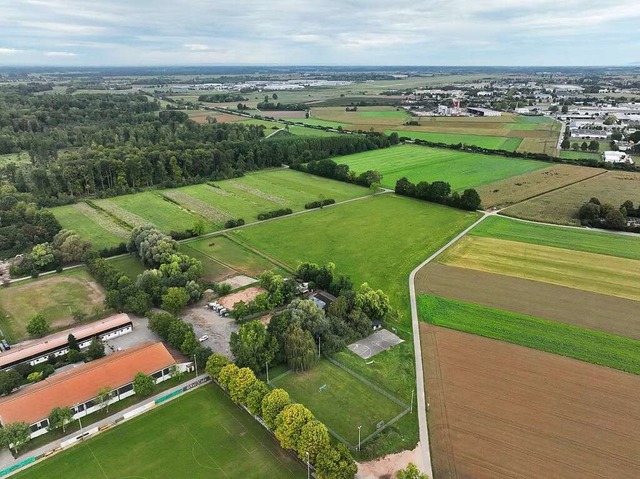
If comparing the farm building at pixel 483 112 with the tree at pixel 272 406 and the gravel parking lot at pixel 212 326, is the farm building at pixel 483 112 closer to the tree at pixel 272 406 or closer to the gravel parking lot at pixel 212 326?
the gravel parking lot at pixel 212 326

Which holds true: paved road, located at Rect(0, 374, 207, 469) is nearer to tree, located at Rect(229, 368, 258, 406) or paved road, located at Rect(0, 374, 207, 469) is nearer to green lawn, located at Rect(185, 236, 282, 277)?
tree, located at Rect(229, 368, 258, 406)

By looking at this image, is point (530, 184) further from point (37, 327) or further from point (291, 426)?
point (37, 327)

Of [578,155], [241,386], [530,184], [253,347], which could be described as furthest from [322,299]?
[578,155]

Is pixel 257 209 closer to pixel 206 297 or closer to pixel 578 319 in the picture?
pixel 206 297

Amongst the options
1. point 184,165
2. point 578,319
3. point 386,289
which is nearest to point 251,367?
point 386,289

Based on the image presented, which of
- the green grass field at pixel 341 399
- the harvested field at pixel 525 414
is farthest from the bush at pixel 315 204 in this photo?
the green grass field at pixel 341 399
